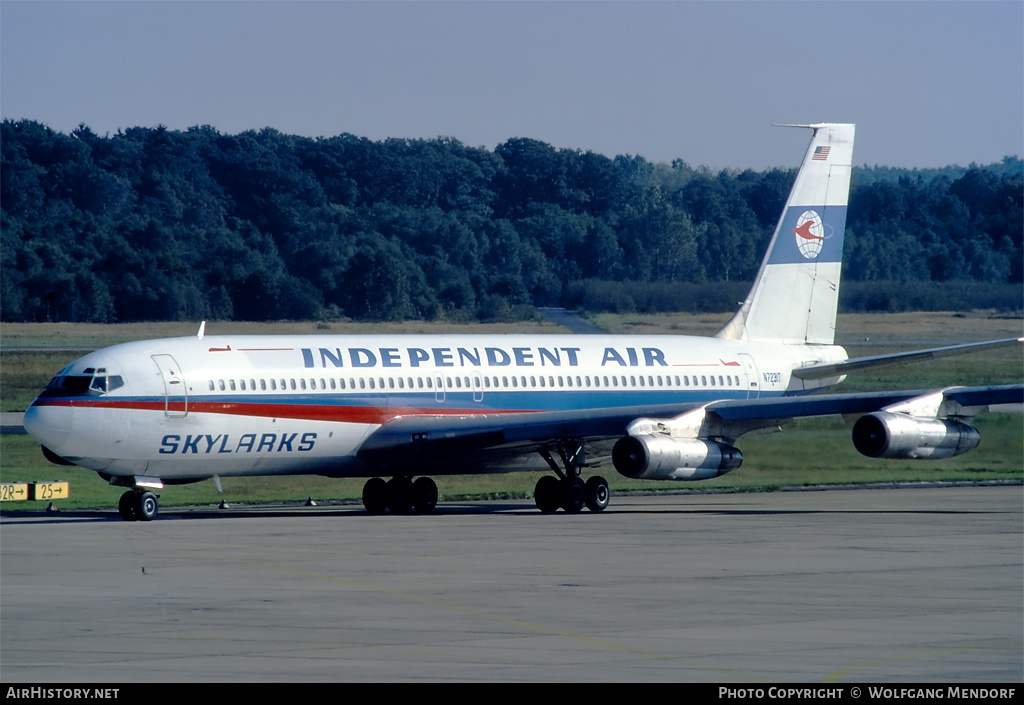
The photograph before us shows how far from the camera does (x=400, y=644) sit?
1678cm

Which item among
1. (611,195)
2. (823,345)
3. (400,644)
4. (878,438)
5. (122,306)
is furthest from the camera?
(611,195)

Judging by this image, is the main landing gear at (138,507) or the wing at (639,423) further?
the wing at (639,423)

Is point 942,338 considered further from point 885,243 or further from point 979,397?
point 979,397

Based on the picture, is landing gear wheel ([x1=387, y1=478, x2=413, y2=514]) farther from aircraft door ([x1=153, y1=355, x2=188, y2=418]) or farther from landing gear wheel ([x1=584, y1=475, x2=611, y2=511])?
aircraft door ([x1=153, y1=355, x2=188, y2=418])

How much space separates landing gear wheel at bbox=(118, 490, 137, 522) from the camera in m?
33.4

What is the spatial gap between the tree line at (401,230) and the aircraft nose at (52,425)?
28195 mm

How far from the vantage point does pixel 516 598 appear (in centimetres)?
2055

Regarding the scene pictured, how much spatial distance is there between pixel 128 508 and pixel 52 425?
2.49 meters

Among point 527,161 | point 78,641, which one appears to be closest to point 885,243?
point 527,161

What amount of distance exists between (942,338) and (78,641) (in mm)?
47963

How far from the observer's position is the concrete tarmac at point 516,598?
50.8 ft

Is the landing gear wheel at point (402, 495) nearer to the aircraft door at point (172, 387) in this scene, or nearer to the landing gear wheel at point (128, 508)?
the aircraft door at point (172, 387)

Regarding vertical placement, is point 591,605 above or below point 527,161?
below

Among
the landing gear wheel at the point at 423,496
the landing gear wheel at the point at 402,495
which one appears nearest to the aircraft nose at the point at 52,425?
the landing gear wheel at the point at 402,495
